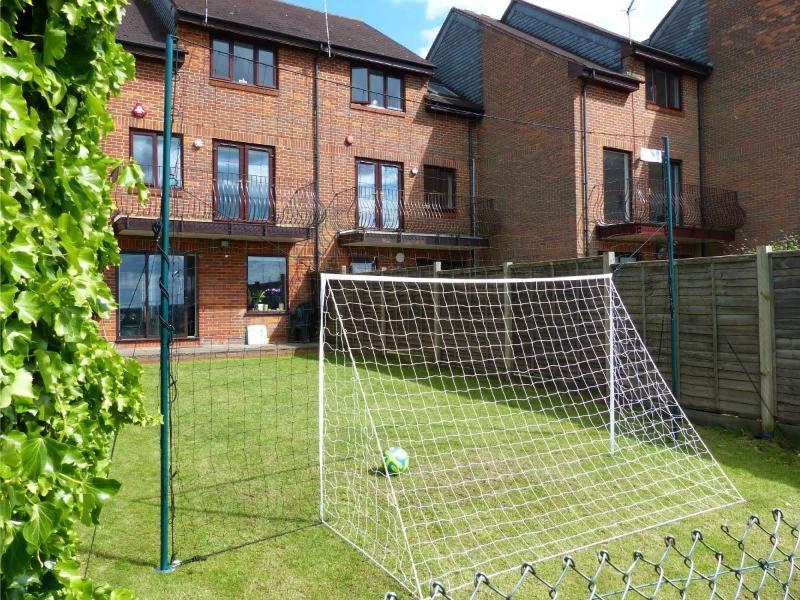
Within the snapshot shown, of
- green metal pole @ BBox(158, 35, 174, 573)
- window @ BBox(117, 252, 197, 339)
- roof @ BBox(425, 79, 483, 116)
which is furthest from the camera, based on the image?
roof @ BBox(425, 79, 483, 116)

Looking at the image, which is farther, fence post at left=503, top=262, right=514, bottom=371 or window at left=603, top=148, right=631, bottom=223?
window at left=603, top=148, right=631, bottom=223

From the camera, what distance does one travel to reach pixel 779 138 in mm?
14266

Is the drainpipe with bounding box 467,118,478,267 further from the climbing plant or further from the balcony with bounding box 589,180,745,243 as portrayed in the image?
the climbing plant

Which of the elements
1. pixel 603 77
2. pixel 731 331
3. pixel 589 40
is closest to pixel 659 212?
pixel 603 77

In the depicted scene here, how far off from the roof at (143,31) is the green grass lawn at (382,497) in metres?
8.91

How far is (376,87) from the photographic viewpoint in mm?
15609

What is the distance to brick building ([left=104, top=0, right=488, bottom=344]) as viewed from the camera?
12.8 meters

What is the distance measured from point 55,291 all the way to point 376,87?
49.8 feet

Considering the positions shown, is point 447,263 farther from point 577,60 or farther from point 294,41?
Answer: point 294,41

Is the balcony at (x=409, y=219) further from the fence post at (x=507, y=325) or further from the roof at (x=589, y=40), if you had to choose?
the fence post at (x=507, y=325)

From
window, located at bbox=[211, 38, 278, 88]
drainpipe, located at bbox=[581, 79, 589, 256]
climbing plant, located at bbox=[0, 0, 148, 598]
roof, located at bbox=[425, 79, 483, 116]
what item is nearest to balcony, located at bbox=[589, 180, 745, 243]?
drainpipe, located at bbox=[581, 79, 589, 256]

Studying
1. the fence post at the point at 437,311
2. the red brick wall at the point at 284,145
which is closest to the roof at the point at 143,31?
the red brick wall at the point at 284,145

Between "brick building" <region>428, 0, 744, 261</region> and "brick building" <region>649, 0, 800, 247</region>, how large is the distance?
1.21 feet

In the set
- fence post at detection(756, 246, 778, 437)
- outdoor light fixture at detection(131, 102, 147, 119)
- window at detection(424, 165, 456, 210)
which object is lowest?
fence post at detection(756, 246, 778, 437)
